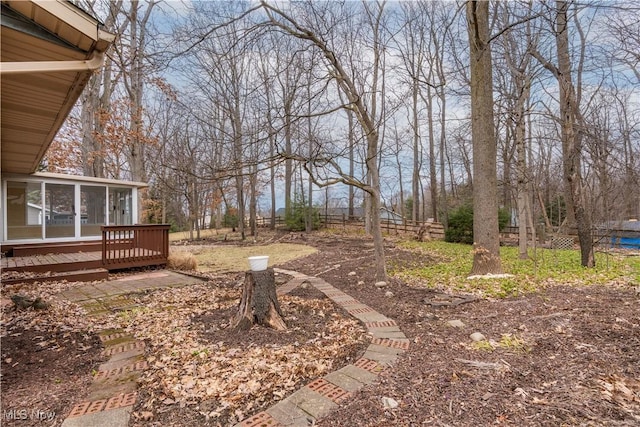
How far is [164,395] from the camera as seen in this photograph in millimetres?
2264

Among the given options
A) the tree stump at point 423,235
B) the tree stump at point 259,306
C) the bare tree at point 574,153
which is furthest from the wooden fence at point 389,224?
the tree stump at point 259,306

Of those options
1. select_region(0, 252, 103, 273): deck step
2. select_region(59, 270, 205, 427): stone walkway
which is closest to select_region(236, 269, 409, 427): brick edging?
select_region(59, 270, 205, 427): stone walkway

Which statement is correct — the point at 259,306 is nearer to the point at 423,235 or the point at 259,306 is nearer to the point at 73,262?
the point at 73,262

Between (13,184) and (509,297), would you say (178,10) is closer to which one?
(13,184)

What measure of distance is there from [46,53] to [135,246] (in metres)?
5.59

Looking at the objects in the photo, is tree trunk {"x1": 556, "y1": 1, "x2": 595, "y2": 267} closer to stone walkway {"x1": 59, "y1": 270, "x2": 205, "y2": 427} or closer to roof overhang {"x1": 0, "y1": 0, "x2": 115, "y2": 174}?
stone walkway {"x1": 59, "y1": 270, "x2": 205, "y2": 427}

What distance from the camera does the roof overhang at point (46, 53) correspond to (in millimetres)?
2252

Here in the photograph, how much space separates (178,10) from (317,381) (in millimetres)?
9195

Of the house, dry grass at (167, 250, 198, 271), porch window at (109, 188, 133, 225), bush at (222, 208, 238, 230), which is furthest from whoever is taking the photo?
bush at (222, 208, 238, 230)

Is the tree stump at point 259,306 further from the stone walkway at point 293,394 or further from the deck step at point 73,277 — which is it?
the deck step at point 73,277

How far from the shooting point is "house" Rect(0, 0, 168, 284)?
2365 mm

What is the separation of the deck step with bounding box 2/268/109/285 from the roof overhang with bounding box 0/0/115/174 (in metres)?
3.32

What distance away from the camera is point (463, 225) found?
13.2 m

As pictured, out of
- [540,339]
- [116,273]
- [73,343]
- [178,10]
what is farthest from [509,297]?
[178,10]
